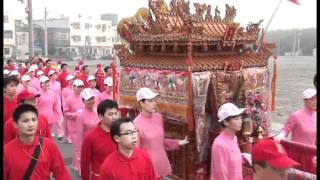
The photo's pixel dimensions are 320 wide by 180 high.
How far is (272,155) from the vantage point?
242 cm

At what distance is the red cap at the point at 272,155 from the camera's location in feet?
7.88

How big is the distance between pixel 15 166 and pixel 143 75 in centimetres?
288

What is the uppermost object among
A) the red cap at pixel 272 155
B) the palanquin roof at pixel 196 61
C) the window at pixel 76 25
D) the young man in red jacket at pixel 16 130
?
the window at pixel 76 25

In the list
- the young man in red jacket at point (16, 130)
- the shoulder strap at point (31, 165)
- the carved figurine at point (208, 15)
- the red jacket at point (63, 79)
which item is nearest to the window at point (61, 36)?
the red jacket at point (63, 79)

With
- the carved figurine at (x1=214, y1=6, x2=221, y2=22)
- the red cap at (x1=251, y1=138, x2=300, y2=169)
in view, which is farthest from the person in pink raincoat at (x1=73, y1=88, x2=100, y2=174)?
the red cap at (x1=251, y1=138, x2=300, y2=169)

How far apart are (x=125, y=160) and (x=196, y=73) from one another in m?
2.12

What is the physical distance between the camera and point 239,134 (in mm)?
5387

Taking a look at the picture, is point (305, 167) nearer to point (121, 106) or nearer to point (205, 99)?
point (205, 99)

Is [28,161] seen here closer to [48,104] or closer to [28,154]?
→ [28,154]

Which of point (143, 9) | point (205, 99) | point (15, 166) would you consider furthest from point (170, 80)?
point (15, 166)

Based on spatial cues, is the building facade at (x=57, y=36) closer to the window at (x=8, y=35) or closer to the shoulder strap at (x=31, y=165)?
the window at (x=8, y=35)

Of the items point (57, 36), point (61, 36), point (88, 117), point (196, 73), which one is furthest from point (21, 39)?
point (196, 73)

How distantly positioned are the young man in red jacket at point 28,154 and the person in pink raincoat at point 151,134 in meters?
1.33

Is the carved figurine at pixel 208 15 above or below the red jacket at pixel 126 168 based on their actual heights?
above
